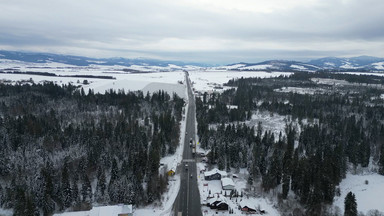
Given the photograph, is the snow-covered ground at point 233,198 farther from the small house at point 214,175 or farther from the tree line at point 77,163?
the tree line at point 77,163

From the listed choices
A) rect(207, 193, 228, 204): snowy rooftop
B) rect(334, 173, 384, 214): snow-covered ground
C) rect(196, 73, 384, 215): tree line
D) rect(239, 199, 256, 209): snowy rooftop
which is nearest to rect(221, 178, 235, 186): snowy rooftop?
rect(207, 193, 228, 204): snowy rooftop

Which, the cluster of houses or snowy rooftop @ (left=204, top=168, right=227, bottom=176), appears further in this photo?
snowy rooftop @ (left=204, top=168, right=227, bottom=176)

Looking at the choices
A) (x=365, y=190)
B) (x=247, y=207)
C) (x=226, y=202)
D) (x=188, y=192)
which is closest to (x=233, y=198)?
(x=226, y=202)

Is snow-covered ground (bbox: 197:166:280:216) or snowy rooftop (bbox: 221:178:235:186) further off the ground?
snowy rooftop (bbox: 221:178:235:186)

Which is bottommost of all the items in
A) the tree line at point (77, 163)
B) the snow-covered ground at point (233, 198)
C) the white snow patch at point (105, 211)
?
the snow-covered ground at point (233, 198)

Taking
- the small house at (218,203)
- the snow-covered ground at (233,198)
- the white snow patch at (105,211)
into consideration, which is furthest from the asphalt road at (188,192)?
the white snow patch at (105,211)

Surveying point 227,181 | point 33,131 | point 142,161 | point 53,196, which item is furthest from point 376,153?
point 33,131

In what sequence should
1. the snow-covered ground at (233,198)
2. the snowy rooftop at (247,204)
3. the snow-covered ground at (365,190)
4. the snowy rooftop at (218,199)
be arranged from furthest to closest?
1. the snow-covered ground at (365,190)
2. the snowy rooftop at (218,199)
3. the snowy rooftop at (247,204)
4. the snow-covered ground at (233,198)

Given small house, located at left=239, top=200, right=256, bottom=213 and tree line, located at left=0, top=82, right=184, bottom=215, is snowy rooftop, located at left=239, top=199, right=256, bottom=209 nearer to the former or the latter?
small house, located at left=239, top=200, right=256, bottom=213
